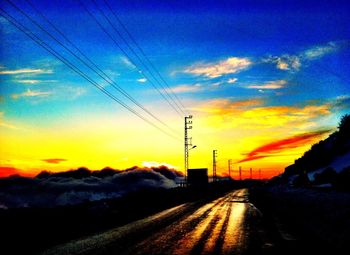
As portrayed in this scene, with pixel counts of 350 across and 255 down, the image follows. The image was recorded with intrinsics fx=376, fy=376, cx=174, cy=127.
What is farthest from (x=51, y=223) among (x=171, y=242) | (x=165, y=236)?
(x=171, y=242)

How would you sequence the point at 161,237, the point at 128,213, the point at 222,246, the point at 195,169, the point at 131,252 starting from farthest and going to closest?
the point at 195,169 < the point at 128,213 < the point at 161,237 < the point at 222,246 < the point at 131,252

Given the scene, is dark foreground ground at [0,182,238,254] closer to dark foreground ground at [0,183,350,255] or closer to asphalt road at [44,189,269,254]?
dark foreground ground at [0,183,350,255]

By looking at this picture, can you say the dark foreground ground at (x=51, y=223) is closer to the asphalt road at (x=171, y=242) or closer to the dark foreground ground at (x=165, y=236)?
the dark foreground ground at (x=165, y=236)

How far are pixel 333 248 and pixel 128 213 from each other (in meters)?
17.6

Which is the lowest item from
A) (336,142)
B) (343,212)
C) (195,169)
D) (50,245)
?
(50,245)

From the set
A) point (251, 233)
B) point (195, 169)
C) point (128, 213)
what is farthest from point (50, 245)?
point (195, 169)

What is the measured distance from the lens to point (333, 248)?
11438mm

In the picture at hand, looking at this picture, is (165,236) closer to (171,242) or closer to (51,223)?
(171,242)

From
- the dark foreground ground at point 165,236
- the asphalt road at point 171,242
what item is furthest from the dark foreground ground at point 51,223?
the asphalt road at point 171,242

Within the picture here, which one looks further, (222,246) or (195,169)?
(195,169)

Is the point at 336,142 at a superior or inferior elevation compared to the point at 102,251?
superior

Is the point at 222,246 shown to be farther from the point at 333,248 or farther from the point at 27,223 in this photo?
the point at 27,223

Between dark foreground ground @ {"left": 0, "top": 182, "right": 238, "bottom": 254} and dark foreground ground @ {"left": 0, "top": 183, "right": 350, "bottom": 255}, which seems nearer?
dark foreground ground @ {"left": 0, "top": 183, "right": 350, "bottom": 255}

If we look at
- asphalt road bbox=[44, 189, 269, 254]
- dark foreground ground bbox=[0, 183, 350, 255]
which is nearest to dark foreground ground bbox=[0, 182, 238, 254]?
dark foreground ground bbox=[0, 183, 350, 255]
